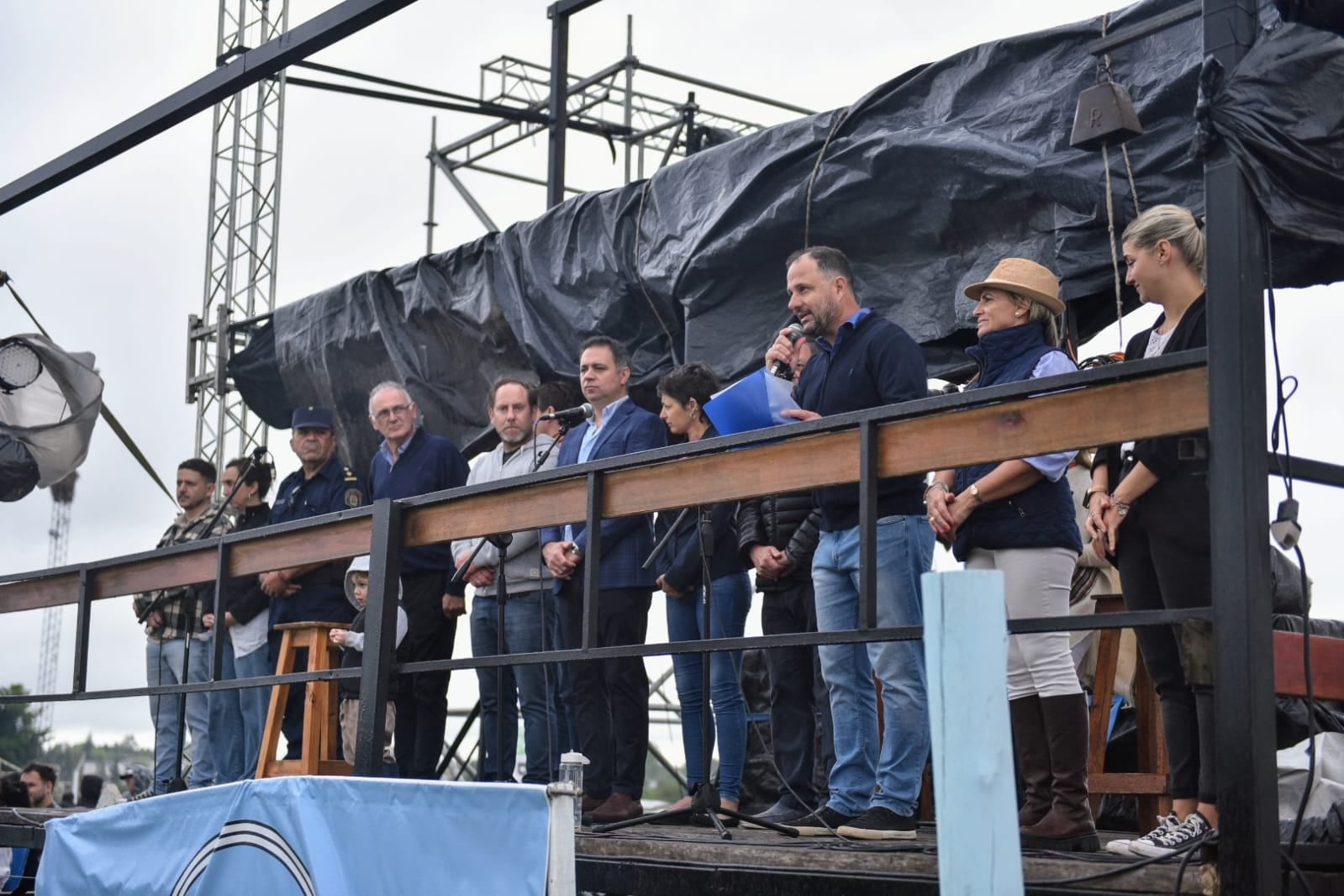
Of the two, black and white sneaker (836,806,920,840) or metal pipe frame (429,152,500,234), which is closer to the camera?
black and white sneaker (836,806,920,840)

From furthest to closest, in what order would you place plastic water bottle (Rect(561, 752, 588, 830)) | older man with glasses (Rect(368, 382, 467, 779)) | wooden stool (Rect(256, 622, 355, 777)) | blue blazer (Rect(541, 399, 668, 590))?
wooden stool (Rect(256, 622, 355, 777)) → older man with glasses (Rect(368, 382, 467, 779)) → blue blazer (Rect(541, 399, 668, 590)) → plastic water bottle (Rect(561, 752, 588, 830))

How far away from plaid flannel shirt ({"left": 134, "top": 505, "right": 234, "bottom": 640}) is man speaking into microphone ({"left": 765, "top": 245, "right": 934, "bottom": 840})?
377 cm

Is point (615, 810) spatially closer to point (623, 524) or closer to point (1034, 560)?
point (623, 524)

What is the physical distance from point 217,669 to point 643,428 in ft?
5.94

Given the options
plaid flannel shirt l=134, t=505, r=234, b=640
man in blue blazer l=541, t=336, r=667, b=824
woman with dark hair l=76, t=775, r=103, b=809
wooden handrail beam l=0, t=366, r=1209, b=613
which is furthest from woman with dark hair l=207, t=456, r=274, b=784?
woman with dark hair l=76, t=775, r=103, b=809

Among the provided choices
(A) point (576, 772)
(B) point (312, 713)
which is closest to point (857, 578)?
(A) point (576, 772)

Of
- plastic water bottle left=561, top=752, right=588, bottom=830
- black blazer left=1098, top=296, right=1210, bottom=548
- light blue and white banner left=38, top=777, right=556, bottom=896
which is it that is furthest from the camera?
plastic water bottle left=561, top=752, right=588, bottom=830

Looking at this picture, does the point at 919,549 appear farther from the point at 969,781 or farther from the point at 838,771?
the point at 969,781

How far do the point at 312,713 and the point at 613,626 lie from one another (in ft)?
5.91

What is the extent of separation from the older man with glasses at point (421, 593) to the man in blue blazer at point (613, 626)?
0.78 m

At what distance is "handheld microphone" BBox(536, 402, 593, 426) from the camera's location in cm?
592

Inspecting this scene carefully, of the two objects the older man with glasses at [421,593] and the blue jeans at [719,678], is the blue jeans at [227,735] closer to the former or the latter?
the older man with glasses at [421,593]

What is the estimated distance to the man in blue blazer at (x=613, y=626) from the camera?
5.47 meters

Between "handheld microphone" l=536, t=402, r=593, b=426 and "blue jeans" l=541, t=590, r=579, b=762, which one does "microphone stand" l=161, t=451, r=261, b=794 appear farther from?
"handheld microphone" l=536, t=402, r=593, b=426
